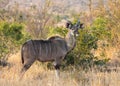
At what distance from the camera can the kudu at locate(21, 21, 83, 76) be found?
33.2ft

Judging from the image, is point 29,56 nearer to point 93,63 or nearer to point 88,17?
point 93,63

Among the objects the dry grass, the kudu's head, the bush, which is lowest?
the dry grass

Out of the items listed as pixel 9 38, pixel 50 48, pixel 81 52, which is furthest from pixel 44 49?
pixel 9 38

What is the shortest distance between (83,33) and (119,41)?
90.8 inches

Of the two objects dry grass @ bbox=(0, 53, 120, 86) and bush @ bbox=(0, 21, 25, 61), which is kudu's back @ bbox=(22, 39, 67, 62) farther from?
bush @ bbox=(0, 21, 25, 61)

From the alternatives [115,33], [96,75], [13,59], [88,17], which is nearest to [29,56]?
[96,75]

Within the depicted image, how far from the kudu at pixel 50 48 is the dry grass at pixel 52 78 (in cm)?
40

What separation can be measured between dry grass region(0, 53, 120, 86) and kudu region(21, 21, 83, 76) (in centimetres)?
40

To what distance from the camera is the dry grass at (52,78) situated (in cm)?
852

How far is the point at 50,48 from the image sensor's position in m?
10.7

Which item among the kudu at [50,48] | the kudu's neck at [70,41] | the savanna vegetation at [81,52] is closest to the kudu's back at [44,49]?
the kudu at [50,48]

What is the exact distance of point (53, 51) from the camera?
35.2ft

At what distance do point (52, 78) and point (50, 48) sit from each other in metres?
1.21

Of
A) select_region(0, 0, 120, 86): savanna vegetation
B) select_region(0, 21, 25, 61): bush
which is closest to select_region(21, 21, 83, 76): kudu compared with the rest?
select_region(0, 0, 120, 86): savanna vegetation
